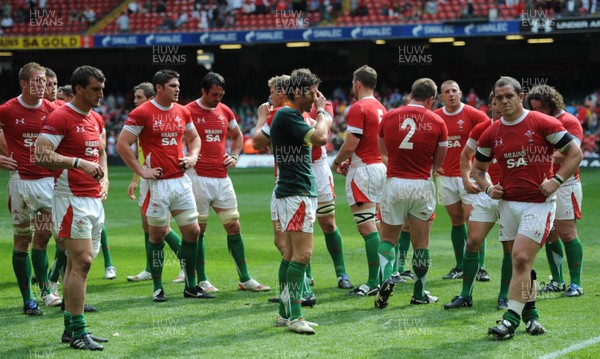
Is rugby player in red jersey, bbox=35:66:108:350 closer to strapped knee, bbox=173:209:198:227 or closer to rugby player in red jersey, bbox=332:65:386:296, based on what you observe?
strapped knee, bbox=173:209:198:227

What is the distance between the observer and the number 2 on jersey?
8938 millimetres

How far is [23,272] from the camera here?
892cm

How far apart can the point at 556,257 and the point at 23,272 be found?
5.61 meters

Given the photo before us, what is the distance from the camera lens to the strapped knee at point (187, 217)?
9.48 meters

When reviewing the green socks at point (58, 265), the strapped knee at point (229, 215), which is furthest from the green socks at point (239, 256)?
the green socks at point (58, 265)

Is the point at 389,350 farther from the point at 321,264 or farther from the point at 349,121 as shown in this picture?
the point at 321,264

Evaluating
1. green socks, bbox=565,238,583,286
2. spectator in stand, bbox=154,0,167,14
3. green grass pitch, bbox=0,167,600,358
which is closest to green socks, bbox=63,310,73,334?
green grass pitch, bbox=0,167,600,358

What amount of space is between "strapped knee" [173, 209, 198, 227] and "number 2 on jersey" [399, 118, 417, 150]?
7.71 ft

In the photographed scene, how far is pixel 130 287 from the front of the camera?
Answer: 34.0 feet

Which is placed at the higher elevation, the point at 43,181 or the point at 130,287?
the point at 43,181

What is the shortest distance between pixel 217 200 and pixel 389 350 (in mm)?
3836

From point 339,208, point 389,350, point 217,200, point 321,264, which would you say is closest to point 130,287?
point 217,200

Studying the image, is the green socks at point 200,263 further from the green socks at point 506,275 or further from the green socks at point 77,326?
the green socks at point 506,275

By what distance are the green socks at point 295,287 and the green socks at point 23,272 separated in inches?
112
